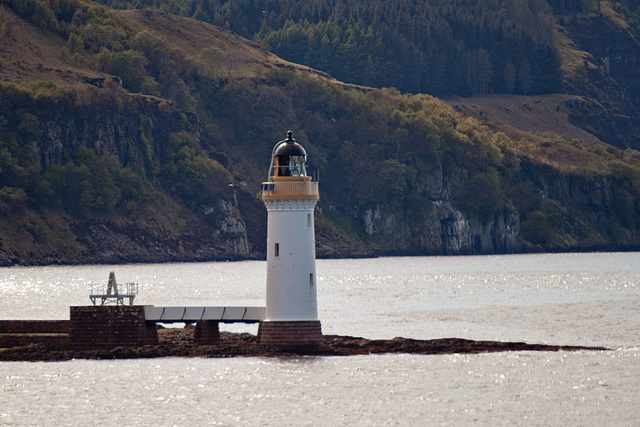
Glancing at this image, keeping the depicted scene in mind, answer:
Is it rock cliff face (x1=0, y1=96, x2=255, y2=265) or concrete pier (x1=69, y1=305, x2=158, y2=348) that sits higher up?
rock cliff face (x1=0, y1=96, x2=255, y2=265)

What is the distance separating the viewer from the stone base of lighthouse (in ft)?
151

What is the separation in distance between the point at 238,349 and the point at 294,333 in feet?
14.1

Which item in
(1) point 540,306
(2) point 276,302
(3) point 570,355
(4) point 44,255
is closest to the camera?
(2) point 276,302

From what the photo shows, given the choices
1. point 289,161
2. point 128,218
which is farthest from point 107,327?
point 128,218

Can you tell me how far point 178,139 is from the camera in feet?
637

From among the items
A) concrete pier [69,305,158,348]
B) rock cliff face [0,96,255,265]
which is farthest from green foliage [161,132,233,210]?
concrete pier [69,305,158,348]

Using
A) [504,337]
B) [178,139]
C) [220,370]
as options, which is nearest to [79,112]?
[178,139]

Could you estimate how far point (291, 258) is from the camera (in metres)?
45.8

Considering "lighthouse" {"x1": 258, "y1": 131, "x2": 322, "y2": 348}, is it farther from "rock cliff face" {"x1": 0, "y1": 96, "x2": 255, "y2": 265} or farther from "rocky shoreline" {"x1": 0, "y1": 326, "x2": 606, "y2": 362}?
"rock cliff face" {"x1": 0, "y1": 96, "x2": 255, "y2": 265}

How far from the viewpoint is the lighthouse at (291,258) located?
45.8 meters

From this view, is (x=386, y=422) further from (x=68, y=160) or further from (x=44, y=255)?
(x=68, y=160)

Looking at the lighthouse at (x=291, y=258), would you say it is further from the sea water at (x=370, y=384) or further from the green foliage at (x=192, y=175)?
the green foliage at (x=192, y=175)

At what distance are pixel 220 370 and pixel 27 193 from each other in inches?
4926

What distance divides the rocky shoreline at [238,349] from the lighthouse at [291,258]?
4.08 ft
